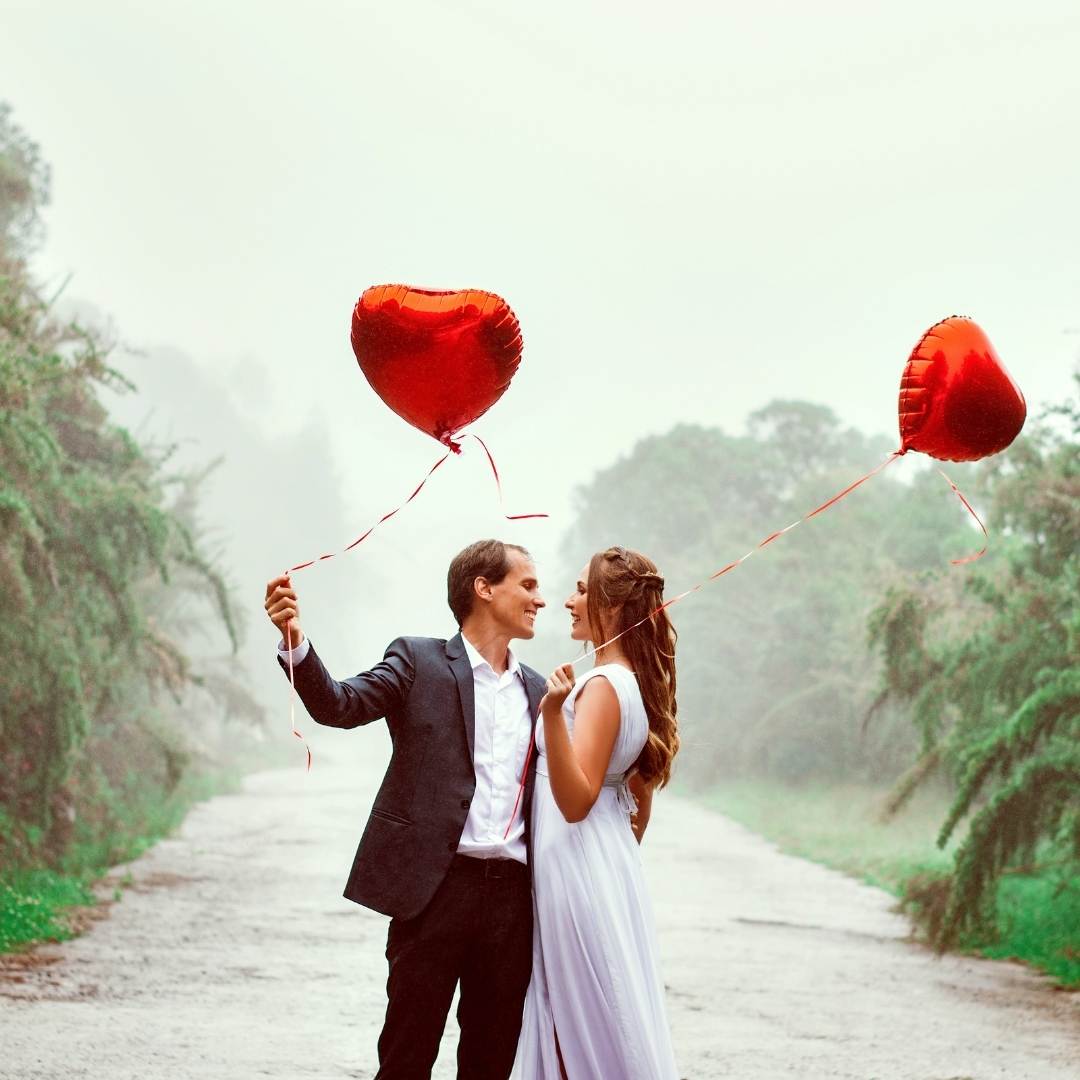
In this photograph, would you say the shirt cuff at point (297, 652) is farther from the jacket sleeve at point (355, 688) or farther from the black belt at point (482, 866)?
the black belt at point (482, 866)

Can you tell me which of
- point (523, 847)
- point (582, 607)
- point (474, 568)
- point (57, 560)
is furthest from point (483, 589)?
point (57, 560)

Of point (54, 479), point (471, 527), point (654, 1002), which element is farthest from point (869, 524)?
point (471, 527)

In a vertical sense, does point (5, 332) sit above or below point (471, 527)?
below

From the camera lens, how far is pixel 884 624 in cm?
1157

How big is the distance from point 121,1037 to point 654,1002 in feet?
12.3

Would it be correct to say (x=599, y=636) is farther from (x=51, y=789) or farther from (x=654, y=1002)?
(x=51, y=789)

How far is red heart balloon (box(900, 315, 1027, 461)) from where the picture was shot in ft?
15.8

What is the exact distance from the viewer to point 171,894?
1248cm

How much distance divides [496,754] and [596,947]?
23.1 inches

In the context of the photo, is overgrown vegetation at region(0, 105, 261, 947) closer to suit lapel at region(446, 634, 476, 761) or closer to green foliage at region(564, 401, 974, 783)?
suit lapel at region(446, 634, 476, 761)

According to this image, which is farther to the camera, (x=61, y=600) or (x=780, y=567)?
(x=780, y=567)

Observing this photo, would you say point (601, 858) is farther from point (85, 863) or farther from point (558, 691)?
point (85, 863)

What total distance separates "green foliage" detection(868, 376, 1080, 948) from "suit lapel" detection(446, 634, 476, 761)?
226 inches

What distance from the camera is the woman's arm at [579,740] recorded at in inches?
137
